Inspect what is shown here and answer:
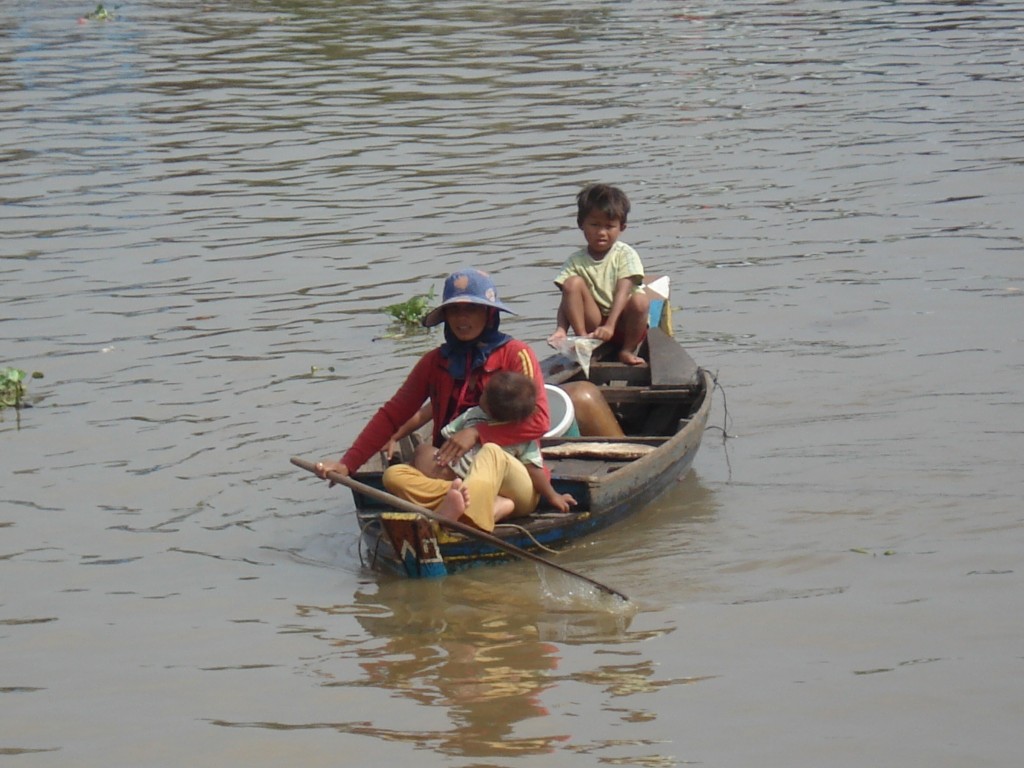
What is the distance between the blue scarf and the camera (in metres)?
6.42

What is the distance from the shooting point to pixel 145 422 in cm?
834

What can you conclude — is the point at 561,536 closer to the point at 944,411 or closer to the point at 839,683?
the point at 839,683

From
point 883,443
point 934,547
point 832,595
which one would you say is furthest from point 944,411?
point 832,595

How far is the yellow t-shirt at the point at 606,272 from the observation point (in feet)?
27.5

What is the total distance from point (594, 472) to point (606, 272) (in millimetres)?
1926

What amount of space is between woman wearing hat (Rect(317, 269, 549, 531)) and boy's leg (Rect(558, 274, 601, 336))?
1.78 metres

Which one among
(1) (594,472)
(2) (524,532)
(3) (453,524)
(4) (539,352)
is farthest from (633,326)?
(3) (453,524)

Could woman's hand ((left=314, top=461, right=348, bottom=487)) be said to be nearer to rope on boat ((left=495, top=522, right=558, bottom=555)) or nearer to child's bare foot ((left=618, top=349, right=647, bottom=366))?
rope on boat ((left=495, top=522, right=558, bottom=555))

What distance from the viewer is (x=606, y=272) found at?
839 centimetres

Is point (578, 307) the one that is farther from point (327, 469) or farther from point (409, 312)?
point (327, 469)

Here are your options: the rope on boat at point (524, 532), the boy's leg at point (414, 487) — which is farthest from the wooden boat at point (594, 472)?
the boy's leg at point (414, 487)

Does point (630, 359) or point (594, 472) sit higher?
point (630, 359)

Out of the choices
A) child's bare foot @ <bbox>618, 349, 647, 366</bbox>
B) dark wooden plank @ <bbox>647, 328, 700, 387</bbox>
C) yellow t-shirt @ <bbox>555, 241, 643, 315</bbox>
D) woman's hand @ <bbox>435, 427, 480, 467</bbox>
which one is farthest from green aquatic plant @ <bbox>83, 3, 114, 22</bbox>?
woman's hand @ <bbox>435, 427, 480, 467</bbox>

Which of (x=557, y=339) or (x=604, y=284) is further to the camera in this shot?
(x=604, y=284)
